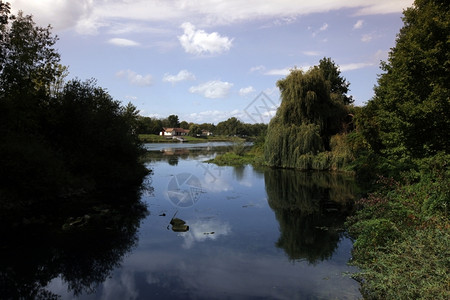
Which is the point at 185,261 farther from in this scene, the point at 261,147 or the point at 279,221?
the point at 261,147

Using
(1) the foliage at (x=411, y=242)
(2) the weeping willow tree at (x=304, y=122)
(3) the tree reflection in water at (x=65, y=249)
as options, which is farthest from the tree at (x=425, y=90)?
(2) the weeping willow tree at (x=304, y=122)

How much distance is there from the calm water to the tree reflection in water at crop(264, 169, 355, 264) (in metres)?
0.04

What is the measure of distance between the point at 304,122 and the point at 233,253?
21031mm

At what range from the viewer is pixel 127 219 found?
14977 mm

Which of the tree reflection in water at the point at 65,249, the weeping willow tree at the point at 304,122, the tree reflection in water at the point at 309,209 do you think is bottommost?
the tree reflection in water at the point at 65,249

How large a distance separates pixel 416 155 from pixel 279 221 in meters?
6.25

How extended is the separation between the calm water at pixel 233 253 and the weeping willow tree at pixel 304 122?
914cm

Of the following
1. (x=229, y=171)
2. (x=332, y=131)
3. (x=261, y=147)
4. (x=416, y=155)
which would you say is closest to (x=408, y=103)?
(x=416, y=155)

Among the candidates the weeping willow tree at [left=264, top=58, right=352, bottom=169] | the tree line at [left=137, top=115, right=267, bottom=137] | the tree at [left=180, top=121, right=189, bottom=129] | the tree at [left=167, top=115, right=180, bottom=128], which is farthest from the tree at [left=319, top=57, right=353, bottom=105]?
the tree at [left=180, top=121, right=189, bottom=129]

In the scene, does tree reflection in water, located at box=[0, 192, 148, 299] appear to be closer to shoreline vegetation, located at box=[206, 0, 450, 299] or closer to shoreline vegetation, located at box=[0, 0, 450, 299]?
shoreline vegetation, located at box=[0, 0, 450, 299]

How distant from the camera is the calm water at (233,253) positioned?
325 inches

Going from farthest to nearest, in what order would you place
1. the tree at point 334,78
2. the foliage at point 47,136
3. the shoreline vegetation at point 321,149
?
the tree at point 334,78 → the foliage at point 47,136 → the shoreline vegetation at point 321,149

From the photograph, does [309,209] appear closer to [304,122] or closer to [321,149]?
[321,149]

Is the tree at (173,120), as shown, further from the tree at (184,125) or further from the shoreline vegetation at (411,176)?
the shoreline vegetation at (411,176)
